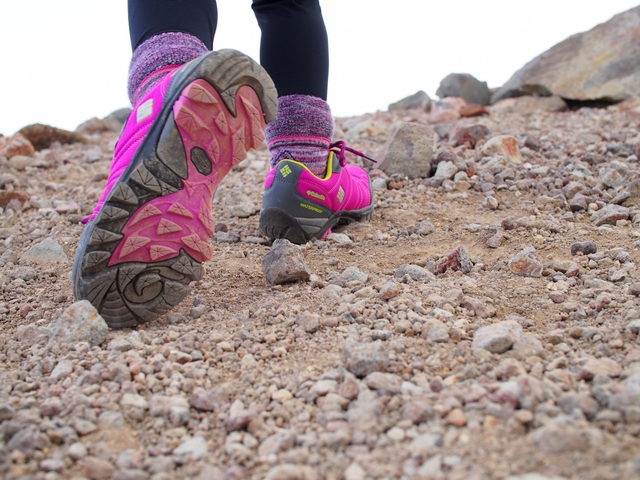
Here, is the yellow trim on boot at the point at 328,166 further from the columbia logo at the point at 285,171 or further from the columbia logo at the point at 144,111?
the columbia logo at the point at 144,111

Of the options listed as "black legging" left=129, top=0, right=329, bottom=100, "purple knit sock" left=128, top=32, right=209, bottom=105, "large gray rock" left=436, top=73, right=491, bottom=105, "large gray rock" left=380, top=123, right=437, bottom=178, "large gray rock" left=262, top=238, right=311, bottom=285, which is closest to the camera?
"purple knit sock" left=128, top=32, right=209, bottom=105

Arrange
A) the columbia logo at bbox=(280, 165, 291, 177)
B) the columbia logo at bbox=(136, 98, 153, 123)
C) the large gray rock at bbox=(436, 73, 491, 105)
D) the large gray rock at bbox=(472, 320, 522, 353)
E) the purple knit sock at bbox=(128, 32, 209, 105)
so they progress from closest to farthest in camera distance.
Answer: the large gray rock at bbox=(472, 320, 522, 353)
the columbia logo at bbox=(136, 98, 153, 123)
the purple knit sock at bbox=(128, 32, 209, 105)
the columbia logo at bbox=(280, 165, 291, 177)
the large gray rock at bbox=(436, 73, 491, 105)

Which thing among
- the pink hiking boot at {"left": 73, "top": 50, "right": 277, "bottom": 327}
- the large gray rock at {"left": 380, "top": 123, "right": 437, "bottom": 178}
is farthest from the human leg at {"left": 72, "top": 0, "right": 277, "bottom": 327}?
the large gray rock at {"left": 380, "top": 123, "right": 437, "bottom": 178}

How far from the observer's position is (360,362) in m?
1.16

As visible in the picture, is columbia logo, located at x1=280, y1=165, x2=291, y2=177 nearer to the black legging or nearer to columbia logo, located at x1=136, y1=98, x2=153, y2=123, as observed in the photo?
the black legging

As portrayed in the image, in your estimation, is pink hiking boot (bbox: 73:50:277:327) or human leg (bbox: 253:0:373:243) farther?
human leg (bbox: 253:0:373:243)

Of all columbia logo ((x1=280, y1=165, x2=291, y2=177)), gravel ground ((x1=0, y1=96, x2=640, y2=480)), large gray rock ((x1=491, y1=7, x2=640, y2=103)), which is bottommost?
gravel ground ((x1=0, y1=96, x2=640, y2=480))

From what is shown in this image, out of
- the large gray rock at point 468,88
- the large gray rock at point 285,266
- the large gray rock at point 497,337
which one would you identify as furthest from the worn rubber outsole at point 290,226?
the large gray rock at point 468,88

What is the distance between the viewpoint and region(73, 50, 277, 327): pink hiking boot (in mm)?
1453

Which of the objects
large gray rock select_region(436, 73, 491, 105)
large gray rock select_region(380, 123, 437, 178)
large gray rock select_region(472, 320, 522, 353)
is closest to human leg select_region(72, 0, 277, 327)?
large gray rock select_region(472, 320, 522, 353)

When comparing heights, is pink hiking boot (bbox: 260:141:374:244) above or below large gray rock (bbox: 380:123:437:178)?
below

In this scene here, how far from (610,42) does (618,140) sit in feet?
10.7

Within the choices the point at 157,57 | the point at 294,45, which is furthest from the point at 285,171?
the point at 157,57

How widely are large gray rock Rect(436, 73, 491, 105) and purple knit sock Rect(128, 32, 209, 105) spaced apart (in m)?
6.03
